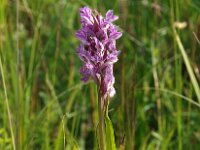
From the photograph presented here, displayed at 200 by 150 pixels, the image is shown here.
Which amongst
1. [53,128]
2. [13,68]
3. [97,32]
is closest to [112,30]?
[97,32]

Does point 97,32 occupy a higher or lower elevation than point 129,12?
lower

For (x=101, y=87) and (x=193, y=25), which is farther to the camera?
(x=193, y=25)

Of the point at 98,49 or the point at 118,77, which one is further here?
the point at 118,77

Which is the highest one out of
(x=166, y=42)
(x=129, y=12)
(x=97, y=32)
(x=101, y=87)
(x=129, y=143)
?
(x=129, y=12)

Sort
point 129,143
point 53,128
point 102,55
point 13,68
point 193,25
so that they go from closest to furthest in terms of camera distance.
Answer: point 102,55, point 129,143, point 13,68, point 53,128, point 193,25

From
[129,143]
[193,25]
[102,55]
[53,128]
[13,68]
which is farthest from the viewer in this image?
[193,25]

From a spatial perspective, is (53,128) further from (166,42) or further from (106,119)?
(106,119)
